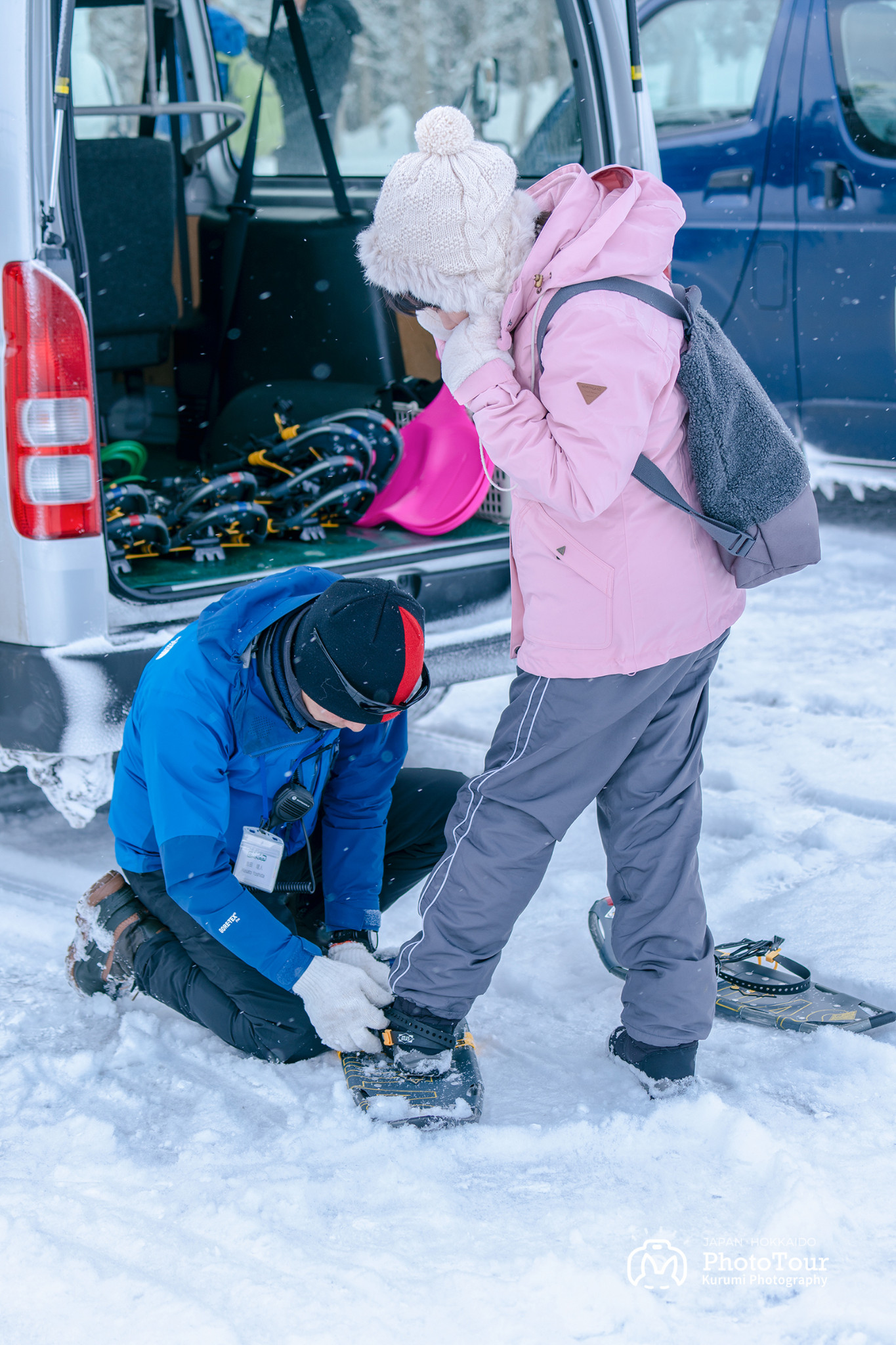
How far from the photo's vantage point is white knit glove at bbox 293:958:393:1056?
2.00 metres

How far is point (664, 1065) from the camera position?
6.55 feet

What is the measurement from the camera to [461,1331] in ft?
4.94

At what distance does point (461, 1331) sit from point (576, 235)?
4.67 feet

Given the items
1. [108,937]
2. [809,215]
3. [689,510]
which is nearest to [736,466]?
[689,510]

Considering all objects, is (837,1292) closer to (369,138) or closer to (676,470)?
(676,470)

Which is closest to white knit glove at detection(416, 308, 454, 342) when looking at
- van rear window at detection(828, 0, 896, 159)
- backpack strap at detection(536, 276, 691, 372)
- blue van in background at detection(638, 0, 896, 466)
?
backpack strap at detection(536, 276, 691, 372)

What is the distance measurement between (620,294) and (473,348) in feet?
0.73

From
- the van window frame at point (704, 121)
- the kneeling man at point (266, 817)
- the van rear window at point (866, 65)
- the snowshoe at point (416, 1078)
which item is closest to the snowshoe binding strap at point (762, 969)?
the snowshoe at point (416, 1078)

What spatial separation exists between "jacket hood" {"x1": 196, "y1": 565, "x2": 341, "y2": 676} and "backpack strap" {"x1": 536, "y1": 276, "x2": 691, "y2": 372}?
1.93 feet

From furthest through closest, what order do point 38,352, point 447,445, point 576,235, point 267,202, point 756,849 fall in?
point 267,202 → point 447,445 → point 756,849 → point 38,352 → point 576,235

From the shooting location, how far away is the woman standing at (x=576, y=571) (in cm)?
163

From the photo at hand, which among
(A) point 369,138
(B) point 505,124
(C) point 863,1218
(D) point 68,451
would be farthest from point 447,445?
(A) point 369,138

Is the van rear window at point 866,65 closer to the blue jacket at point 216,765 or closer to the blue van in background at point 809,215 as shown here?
the blue van in background at point 809,215

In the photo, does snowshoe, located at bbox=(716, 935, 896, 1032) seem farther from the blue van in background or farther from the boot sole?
the blue van in background
